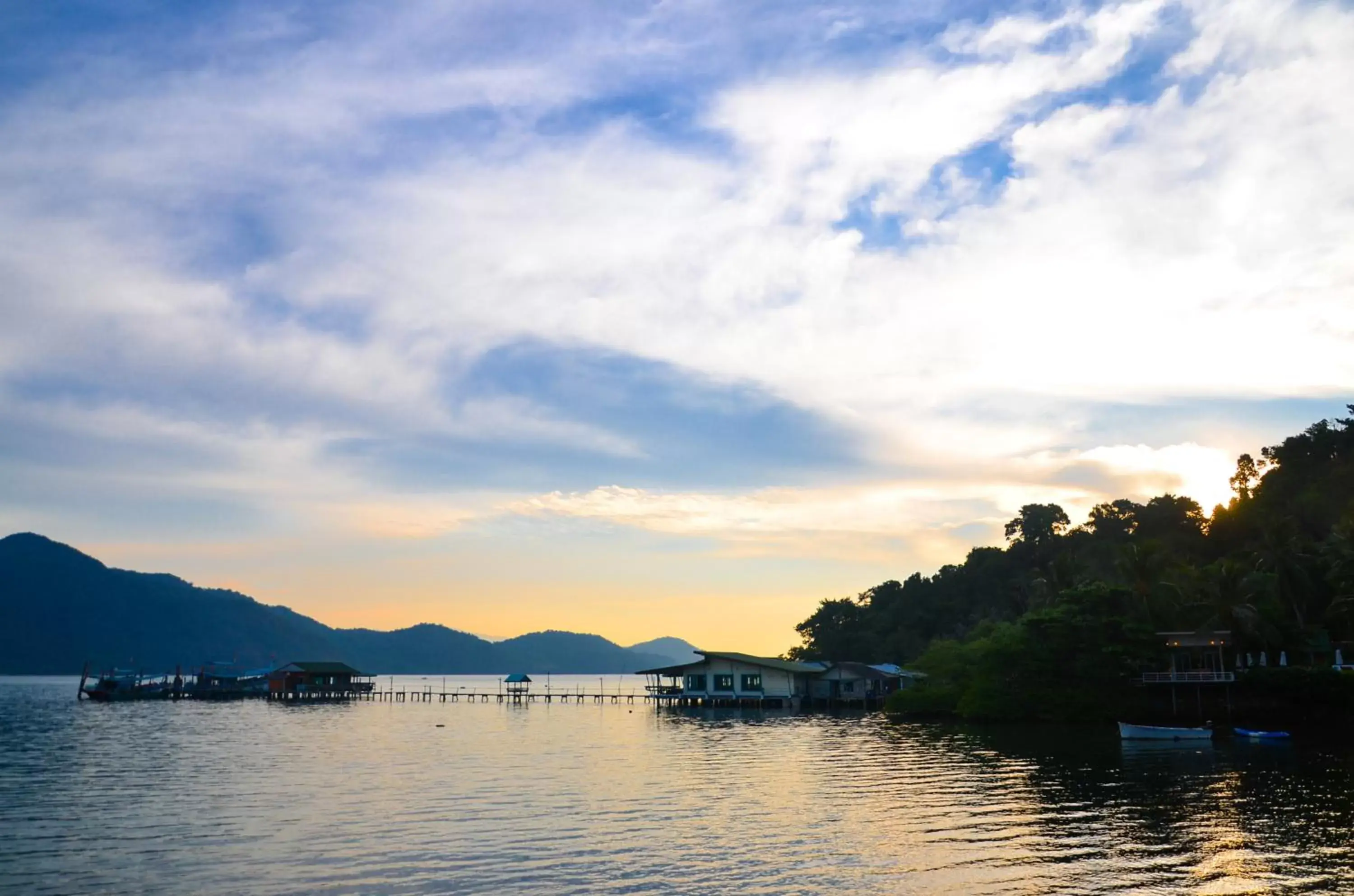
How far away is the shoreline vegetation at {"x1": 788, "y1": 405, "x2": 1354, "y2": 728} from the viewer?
58906 millimetres

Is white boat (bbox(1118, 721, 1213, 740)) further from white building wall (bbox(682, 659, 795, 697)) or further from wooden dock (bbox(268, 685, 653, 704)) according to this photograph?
wooden dock (bbox(268, 685, 653, 704))

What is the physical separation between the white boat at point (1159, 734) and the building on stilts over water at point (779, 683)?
38947mm

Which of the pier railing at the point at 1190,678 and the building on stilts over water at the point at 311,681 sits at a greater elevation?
the pier railing at the point at 1190,678

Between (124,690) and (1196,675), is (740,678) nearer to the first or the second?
(1196,675)

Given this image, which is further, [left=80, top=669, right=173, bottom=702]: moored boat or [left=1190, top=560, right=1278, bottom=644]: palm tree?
[left=80, top=669, right=173, bottom=702]: moored boat

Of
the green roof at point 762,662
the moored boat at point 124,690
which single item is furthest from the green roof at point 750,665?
the moored boat at point 124,690

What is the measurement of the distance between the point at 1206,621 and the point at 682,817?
47.9 metres

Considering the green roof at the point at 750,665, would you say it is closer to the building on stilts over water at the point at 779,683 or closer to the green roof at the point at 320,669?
the building on stilts over water at the point at 779,683

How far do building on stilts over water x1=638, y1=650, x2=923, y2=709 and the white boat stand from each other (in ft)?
128

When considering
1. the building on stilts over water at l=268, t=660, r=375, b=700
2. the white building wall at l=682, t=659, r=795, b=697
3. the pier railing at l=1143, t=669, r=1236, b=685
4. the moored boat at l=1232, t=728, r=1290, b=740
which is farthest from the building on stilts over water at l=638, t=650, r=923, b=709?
the building on stilts over water at l=268, t=660, r=375, b=700

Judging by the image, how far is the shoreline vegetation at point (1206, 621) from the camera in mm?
58906

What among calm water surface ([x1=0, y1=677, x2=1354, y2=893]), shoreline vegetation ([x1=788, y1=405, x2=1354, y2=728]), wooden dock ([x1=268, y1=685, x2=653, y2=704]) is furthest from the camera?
wooden dock ([x1=268, y1=685, x2=653, y2=704])

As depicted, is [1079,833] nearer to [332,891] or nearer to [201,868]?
[332,891]

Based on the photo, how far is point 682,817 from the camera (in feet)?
95.7
